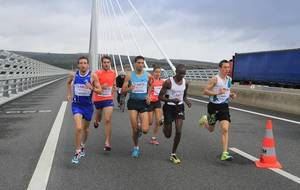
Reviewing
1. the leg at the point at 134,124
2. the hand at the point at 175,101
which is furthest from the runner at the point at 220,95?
the leg at the point at 134,124

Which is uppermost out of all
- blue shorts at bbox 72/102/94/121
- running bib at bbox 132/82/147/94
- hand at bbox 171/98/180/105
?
running bib at bbox 132/82/147/94

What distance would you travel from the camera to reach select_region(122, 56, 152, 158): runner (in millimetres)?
8953

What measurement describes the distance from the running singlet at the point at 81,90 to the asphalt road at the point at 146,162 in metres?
0.98

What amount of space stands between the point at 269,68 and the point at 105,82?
30036 millimetres

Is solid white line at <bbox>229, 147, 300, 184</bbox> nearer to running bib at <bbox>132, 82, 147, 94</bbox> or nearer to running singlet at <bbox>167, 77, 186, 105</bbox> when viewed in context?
running singlet at <bbox>167, 77, 186, 105</bbox>

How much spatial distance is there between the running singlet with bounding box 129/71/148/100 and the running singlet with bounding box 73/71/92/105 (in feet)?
2.63

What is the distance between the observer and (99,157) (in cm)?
871

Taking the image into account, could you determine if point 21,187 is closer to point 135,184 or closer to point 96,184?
point 96,184


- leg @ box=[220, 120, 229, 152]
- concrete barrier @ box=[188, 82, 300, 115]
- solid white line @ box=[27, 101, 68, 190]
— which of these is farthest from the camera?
concrete barrier @ box=[188, 82, 300, 115]

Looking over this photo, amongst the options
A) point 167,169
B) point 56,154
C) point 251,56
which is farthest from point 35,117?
point 251,56

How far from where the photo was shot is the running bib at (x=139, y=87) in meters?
8.98

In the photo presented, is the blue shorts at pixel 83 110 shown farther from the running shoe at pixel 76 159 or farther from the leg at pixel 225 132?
the leg at pixel 225 132

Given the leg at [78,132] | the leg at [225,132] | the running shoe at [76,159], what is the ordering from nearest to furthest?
the running shoe at [76,159] < the leg at [78,132] < the leg at [225,132]

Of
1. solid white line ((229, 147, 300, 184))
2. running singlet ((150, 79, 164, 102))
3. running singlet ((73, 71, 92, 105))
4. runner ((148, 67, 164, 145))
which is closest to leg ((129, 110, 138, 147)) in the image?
running singlet ((73, 71, 92, 105))
